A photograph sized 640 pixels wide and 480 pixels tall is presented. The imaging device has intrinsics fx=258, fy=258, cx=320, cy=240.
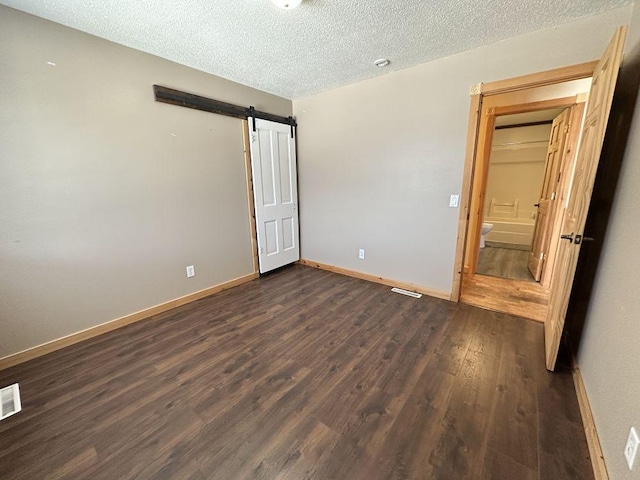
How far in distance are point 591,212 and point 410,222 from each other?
1411mm

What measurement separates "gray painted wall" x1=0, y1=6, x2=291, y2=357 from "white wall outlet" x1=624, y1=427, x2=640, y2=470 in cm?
316

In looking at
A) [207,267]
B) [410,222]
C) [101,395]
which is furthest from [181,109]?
[410,222]

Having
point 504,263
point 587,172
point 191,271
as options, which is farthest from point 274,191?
point 504,263

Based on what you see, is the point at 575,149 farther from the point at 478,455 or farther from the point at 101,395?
the point at 101,395

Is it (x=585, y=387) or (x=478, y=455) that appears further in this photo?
(x=585, y=387)

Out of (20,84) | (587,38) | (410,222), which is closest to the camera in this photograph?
(20,84)

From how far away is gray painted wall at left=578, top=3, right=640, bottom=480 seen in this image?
100 cm

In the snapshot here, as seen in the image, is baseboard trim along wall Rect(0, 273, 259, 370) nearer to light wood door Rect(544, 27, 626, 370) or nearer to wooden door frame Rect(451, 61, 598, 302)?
wooden door frame Rect(451, 61, 598, 302)

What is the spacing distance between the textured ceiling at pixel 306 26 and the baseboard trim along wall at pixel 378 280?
7.67ft

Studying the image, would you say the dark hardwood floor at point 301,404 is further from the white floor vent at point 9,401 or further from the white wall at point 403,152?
the white wall at point 403,152

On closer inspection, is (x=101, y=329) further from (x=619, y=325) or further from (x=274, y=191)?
(x=619, y=325)

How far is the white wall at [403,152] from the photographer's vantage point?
2.11 metres

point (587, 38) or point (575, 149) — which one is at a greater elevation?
point (587, 38)

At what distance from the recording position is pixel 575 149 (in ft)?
8.89
